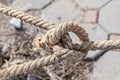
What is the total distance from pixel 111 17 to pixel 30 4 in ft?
1.74

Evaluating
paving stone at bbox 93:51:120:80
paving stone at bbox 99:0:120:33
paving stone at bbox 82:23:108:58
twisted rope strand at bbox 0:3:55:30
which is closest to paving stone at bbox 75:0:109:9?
paving stone at bbox 99:0:120:33

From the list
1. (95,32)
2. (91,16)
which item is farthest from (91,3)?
(95,32)

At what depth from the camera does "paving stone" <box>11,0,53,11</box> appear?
216 cm

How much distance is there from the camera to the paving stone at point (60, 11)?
6.88ft

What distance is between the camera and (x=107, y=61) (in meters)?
1.88

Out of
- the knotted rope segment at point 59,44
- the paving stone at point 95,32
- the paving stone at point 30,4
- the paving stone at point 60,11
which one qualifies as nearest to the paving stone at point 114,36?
the paving stone at point 95,32

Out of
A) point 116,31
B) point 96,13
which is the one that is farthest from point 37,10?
point 116,31

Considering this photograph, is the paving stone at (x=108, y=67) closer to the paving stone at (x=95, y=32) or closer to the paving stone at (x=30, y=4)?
the paving stone at (x=95, y=32)

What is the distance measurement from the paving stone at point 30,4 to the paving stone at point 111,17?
0.37 meters

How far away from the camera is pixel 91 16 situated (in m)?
2.07

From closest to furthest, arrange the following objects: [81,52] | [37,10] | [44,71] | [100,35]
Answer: [81,52]
[44,71]
[100,35]
[37,10]

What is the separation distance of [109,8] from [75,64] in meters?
0.48

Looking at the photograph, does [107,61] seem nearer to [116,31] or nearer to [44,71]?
[116,31]

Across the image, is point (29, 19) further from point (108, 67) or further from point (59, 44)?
point (108, 67)
